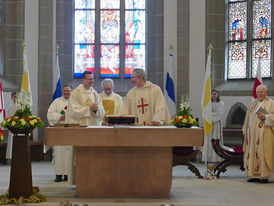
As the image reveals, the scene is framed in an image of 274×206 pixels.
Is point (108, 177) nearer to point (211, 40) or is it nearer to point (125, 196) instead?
point (125, 196)

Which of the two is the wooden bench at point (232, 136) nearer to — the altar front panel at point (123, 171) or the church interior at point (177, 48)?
the church interior at point (177, 48)

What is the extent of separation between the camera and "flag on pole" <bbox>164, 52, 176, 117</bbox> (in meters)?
15.0

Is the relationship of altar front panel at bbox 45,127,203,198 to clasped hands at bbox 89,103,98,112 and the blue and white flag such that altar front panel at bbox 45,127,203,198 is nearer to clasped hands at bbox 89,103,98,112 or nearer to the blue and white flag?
clasped hands at bbox 89,103,98,112

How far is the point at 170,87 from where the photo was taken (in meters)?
15.3

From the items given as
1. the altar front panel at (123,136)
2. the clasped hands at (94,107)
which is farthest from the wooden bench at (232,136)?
the altar front panel at (123,136)

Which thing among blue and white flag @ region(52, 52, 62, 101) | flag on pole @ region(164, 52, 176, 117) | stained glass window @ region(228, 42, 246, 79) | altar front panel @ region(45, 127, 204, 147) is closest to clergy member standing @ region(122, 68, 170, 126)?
altar front panel @ region(45, 127, 204, 147)

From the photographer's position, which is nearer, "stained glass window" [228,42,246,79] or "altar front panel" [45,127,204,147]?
"altar front panel" [45,127,204,147]

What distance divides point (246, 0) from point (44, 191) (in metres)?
9.02

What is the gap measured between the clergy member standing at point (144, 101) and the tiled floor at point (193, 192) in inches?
50.5

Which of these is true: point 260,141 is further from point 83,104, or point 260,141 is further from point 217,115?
point 83,104

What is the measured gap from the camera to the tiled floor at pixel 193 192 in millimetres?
8297

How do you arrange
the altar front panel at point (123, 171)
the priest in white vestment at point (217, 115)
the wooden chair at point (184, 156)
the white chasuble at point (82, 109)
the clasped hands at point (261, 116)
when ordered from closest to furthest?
the altar front panel at point (123, 171) → the white chasuble at point (82, 109) → the clasped hands at point (261, 116) → the wooden chair at point (184, 156) → the priest in white vestment at point (217, 115)

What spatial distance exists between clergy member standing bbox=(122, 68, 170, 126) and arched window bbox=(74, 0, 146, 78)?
6.94 m

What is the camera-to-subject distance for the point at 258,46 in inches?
615
